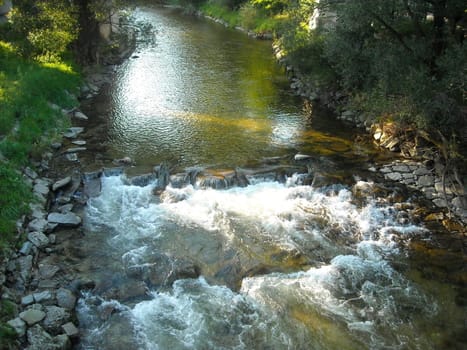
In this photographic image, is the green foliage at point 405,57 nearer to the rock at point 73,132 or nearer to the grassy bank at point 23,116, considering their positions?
the rock at point 73,132

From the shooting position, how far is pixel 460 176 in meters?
14.6

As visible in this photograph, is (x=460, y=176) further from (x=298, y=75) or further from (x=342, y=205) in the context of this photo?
(x=298, y=75)

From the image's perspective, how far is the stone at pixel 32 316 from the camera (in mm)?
8711

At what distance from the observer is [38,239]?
11.4 metres

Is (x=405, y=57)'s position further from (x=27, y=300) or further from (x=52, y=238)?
(x=27, y=300)

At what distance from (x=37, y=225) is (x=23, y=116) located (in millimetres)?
6383

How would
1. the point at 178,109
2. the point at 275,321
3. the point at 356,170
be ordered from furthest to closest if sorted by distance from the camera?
the point at 178,109, the point at 356,170, the point at 275,321

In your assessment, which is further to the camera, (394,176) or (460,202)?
(394,176)

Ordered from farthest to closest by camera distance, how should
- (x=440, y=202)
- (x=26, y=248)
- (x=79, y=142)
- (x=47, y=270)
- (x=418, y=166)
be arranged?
(x=79, y=142) < (x=418, y=166) < (x=440, y=202) < (x=26, y=248) < (x=47, y=270)

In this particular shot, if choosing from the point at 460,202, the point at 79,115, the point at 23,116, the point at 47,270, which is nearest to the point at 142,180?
the point at 47,270

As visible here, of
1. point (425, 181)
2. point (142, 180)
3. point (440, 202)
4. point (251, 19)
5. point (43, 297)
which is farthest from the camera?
point (251, 19)

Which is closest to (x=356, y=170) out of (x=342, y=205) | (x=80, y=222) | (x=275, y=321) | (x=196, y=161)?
(x=342, y=205)

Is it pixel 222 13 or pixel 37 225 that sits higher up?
pixel 222 13

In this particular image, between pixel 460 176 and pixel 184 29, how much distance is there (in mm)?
32377
